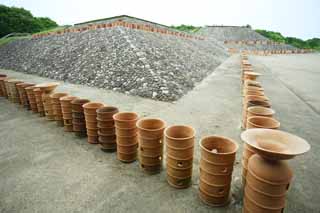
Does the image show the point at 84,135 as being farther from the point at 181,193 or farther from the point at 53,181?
the point at 181,193

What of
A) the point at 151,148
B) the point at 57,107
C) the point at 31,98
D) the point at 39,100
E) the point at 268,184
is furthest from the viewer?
the point at 31,98

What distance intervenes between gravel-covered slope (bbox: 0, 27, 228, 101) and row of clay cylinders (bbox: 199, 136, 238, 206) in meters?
3.51

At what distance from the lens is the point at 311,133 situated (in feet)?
11.8

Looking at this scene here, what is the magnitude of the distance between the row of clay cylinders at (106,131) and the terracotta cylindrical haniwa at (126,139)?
18cm

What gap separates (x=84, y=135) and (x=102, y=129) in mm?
712

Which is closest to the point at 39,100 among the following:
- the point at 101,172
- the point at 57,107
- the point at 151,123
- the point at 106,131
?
the point at 57,107

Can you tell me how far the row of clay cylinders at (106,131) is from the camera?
2.77 meters

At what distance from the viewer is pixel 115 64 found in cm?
720

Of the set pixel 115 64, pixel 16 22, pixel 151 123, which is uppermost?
pixel 16 22

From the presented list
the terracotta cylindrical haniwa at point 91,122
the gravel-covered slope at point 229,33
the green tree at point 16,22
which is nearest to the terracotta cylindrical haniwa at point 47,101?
the terracotta cylindrical haniwa at point 91,122

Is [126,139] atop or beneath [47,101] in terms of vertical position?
beneath

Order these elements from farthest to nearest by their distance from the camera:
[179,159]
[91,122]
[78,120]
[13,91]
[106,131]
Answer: [13,91] → [78,120] → [91,122] → [106,131] → [179,159]

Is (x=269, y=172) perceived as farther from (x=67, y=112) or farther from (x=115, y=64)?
(x=115, y=64)

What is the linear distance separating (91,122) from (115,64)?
4.62m
